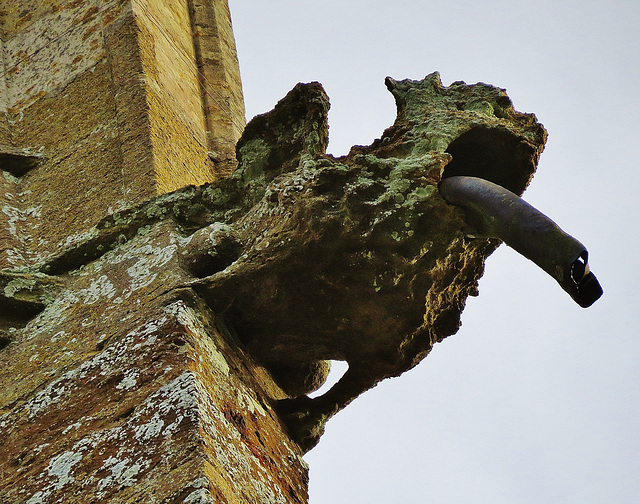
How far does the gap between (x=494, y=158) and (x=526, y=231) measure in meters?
0.72

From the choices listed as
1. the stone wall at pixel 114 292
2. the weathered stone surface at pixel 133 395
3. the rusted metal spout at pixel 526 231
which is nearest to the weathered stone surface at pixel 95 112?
the stone wall at pixel 114 292

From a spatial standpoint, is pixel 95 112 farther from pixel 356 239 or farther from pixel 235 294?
pixel 356 239

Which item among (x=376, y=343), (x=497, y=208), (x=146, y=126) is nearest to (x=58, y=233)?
(x=146, y=126)

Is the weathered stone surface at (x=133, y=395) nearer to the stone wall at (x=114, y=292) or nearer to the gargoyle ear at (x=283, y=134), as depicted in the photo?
the stone wall at (x=114, y=292)

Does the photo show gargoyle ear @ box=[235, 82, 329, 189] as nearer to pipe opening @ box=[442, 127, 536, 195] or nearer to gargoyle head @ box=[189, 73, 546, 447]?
gargoyle head @ box=[189, 73, 546, 447]

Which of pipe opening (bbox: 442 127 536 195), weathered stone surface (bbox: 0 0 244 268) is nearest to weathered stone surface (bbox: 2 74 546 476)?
pipe opening (bbox: 442 127 536 195)

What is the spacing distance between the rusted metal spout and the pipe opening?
319mm

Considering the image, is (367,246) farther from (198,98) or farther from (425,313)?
(198,98)

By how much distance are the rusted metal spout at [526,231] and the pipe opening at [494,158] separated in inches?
12.6

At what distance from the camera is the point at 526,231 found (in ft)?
12.6

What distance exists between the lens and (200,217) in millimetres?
4863

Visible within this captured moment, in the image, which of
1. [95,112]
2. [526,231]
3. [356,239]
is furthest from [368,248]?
[95,112]

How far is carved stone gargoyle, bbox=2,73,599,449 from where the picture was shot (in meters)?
4.19

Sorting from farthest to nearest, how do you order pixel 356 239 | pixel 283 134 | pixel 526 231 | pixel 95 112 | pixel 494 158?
pixel 95 112 < pixel 283 134 < pixel 494 158 < pixel 356 239 < pixel 526 231
